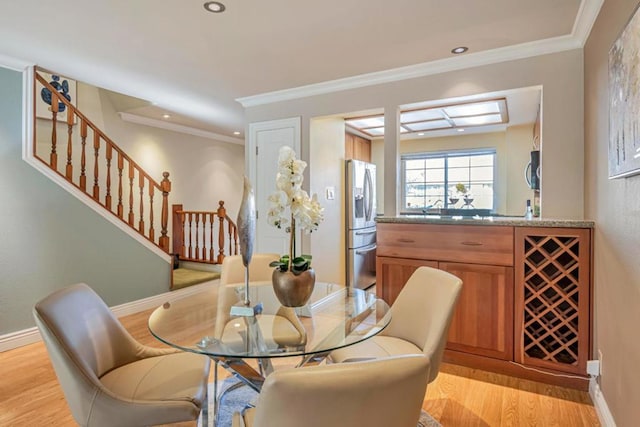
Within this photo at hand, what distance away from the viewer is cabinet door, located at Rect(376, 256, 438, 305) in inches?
112

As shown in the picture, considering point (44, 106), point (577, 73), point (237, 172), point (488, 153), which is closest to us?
point (577, 73)

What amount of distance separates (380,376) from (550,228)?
6.87 feet

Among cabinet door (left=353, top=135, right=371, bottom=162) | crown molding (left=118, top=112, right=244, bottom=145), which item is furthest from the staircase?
cabinet door (left=353, top=135, right=371, bottom=162)

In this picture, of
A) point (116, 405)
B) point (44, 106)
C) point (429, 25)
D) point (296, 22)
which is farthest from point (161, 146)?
point (116, 405)

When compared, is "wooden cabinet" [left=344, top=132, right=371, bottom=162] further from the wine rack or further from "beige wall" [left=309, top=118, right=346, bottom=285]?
the wine rack

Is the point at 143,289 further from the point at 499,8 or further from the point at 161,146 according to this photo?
the point at 499,8

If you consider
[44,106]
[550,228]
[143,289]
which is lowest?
[143,289]

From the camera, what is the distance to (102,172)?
187 inches

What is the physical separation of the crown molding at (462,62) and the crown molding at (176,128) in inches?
84.8

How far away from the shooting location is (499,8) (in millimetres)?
2148

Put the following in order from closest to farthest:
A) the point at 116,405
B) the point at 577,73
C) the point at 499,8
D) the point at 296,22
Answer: the point at 116,405, the point at 499,8, the point at 296,22, the point at 577,73

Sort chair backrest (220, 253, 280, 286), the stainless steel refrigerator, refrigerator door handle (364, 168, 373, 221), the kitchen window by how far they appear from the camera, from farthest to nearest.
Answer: the kitchen window < refrigerator door handle (364, 168, 373, 221) < the stainless steel refrigerator < chair backrest (220, 253, 280, 286)

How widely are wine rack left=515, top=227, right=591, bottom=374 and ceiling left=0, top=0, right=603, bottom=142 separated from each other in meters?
1.39

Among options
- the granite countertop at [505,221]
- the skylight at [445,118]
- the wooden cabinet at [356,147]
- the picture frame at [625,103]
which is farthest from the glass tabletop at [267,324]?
the wooden cabinet at [356,147]
